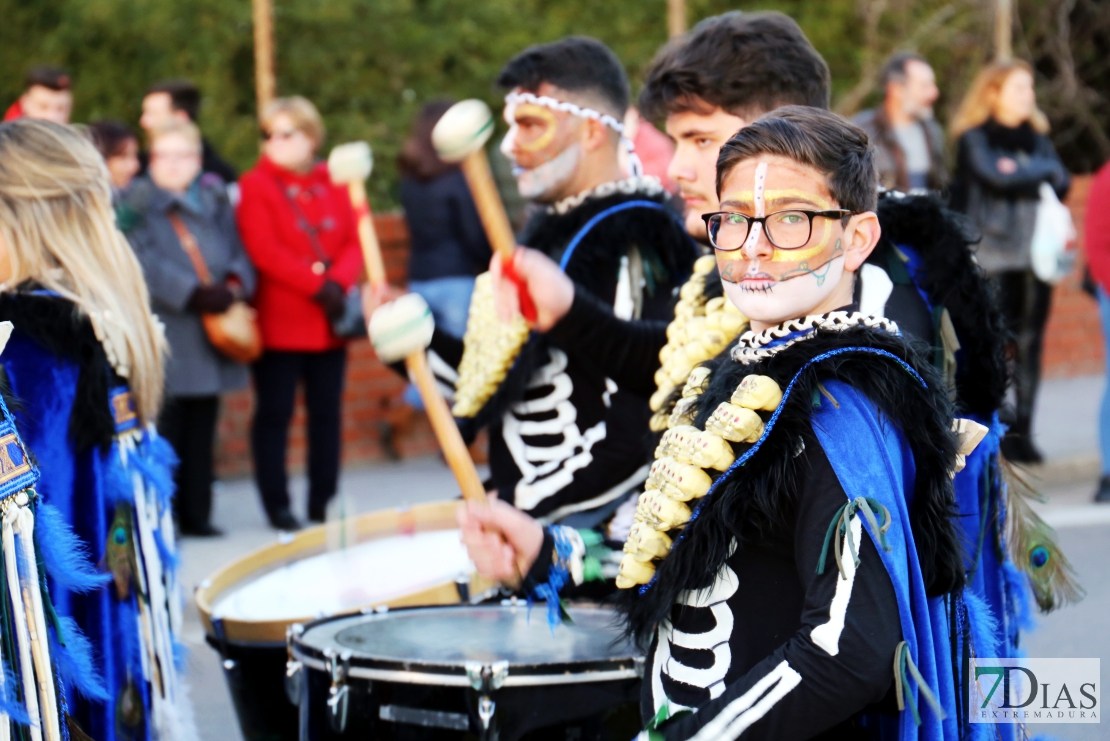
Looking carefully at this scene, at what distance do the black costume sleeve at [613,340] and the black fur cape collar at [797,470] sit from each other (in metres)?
0.68

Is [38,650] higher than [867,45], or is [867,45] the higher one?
[867,45]

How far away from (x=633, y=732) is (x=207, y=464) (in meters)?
3.86

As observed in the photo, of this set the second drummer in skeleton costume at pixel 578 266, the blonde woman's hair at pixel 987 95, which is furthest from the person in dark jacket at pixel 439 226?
the second drummer in skeleton costume at pixel 578 266

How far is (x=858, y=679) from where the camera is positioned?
1843 mm

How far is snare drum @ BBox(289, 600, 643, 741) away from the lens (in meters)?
2.46

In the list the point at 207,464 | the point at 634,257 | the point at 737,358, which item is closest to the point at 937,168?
the point at 207,464

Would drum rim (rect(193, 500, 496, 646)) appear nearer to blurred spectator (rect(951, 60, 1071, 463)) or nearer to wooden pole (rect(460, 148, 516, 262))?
wooden pole (rect(460, 148, 516, 262))

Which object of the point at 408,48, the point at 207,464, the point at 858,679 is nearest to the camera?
the point at 858,679

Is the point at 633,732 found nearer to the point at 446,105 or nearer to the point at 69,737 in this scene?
the point at 69,737

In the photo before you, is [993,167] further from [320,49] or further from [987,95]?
[320,49]

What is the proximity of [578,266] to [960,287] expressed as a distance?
100cm

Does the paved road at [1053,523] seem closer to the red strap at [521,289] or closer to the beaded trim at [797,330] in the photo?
the red strap at [521,289]

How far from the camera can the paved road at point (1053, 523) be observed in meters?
4.51

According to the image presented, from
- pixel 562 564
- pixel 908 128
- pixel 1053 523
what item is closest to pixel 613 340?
pixel 562 564
